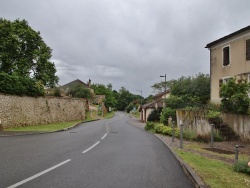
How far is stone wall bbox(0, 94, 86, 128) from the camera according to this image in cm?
2503

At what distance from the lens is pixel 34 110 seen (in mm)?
31234

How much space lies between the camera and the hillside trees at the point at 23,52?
37.6 metres

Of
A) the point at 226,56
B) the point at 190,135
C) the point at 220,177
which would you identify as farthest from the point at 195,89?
the point at 220,177

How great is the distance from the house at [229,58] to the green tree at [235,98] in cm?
271

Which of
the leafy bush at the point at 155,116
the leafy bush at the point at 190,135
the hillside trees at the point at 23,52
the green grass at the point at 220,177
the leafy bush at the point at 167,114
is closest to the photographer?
the green grass at the point at 220,177

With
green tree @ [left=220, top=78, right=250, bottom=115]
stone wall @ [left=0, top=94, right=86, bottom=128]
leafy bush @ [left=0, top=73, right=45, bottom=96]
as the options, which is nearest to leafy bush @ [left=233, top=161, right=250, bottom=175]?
green tree @ [left=220, top=78, right=250, bottom=115]

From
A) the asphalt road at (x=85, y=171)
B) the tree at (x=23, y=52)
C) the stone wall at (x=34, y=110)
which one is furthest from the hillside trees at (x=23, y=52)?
the asphalt road at (x=85, y=171)

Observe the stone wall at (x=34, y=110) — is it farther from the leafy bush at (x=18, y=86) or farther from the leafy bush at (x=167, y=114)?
the leafy bush at (x=167, y=114)

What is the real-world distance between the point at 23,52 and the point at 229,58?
90.3ft

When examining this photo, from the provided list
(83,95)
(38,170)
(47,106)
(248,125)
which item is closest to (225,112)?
(248,125)

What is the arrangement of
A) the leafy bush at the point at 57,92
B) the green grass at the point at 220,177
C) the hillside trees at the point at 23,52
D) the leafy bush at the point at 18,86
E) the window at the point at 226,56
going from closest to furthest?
1. the green grass at the point at 220,177
2. the leafy bush at the point at 18,86
3. the window at the point at 226,56
4. the hillside trees at the point at 23,52
5. the leafy bush at the point at 57,92

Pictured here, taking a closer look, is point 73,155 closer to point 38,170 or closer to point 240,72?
point 38,170

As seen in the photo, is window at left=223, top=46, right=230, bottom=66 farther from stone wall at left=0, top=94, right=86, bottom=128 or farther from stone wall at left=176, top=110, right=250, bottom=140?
stone wall at left=0, top=94, right=86, bottom=128

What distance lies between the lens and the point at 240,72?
24344mm
